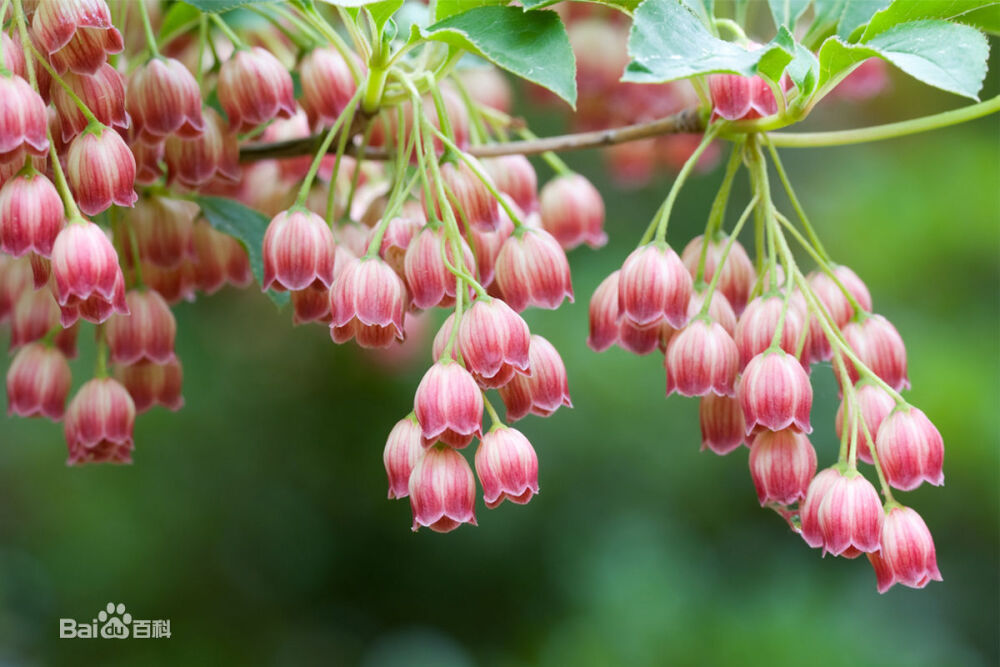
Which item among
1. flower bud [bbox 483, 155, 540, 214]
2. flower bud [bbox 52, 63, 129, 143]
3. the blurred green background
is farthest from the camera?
the blurred green background

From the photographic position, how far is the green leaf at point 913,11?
0.78m

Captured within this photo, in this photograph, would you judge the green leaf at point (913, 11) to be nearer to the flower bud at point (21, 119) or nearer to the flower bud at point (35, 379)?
the flower bud at point (21, 119)

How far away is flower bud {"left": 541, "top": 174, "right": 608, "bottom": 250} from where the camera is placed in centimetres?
128

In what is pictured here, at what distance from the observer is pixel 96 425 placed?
3.31ft

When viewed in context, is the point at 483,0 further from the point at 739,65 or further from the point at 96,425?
the point at 96,425

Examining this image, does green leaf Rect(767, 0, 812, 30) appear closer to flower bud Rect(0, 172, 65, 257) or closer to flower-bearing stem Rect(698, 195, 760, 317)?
flower-bearing stem Rect(698, 195, 760, 317)

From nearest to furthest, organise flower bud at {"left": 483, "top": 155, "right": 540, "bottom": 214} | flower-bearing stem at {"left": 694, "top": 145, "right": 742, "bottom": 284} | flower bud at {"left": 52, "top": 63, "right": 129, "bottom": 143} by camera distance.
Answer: flower bud at {"left": 52, "top": 63, "right": 129, "bottom": 143} → flower-bearing stem at {"left": 694, "top": 145, "right": 742, "bottom": 284} → flower bud at {"left": 483, "top": 155, "right": 540, "bottom": 214}

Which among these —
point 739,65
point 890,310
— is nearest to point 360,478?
point 890,310

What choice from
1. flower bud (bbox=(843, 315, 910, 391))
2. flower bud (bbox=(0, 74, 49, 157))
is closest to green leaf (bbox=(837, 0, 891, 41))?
flower bud (bbox=(843, 315, 910, 391))

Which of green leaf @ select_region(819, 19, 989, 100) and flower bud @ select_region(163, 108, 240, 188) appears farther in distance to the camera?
flower bud @ select_region(163, 108, 240, 188)

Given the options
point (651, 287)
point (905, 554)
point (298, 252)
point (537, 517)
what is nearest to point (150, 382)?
point (298, 252)

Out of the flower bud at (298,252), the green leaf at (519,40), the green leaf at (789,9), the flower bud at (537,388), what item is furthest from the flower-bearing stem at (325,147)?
the green leaf at (789,9)

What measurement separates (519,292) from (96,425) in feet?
1.46

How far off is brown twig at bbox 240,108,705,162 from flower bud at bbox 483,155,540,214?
6 cm
